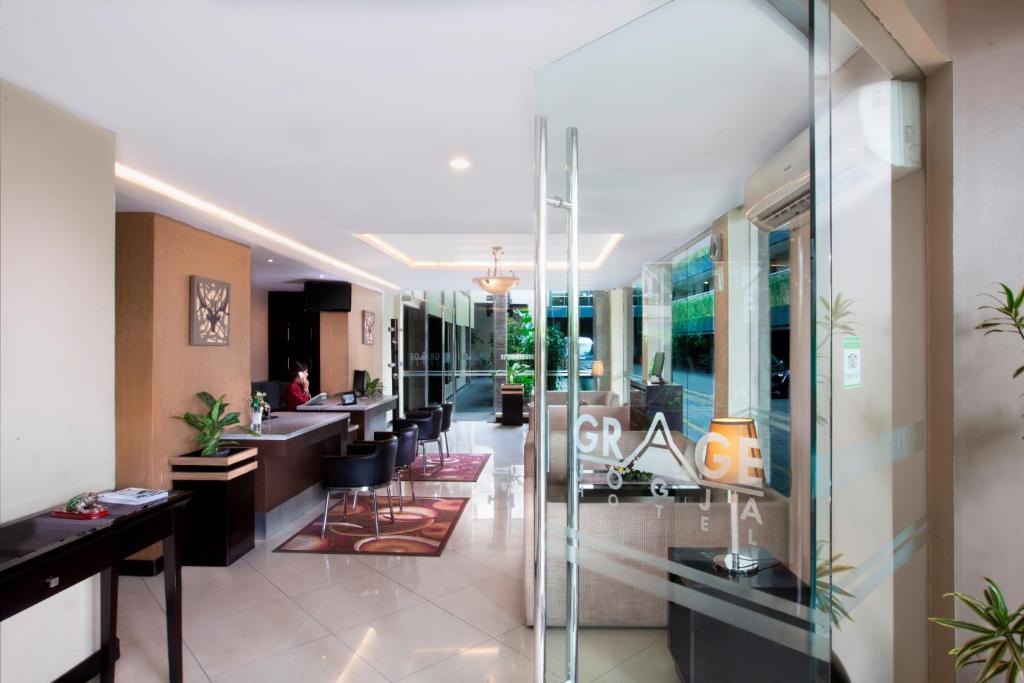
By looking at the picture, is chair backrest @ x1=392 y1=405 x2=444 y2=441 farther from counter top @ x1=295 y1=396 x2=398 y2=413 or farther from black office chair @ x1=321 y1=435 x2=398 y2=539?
black office chair @ x1=321 y1=435 x2=398 y2=539

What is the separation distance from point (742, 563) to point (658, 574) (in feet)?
0.88

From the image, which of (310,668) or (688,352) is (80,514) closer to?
(310,668)

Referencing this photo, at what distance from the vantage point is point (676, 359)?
1424 millimetres

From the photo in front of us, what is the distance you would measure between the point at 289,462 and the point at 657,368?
4509mm

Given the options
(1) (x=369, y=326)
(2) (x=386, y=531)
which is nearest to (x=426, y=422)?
(2) (x=386, y=531)

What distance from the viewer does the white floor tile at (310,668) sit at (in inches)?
102

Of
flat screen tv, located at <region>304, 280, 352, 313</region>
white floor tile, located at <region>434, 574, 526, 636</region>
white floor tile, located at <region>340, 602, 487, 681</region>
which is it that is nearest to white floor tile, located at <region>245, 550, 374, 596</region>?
white floor tile, located at <region>340, 602, 487, 681</region>

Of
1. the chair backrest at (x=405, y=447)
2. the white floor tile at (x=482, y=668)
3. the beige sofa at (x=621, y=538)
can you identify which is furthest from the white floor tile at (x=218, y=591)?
the beige sofa at (x=621, y=538)

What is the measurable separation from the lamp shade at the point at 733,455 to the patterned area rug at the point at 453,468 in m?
5.48

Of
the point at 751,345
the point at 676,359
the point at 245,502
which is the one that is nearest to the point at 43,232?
the point at 245,502

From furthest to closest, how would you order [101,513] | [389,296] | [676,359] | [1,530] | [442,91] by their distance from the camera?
[389,296], [442,91], [101,513], [1,530], [676,359]

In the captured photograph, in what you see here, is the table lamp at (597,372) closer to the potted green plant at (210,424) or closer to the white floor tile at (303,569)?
the white floor tile at (303,569)

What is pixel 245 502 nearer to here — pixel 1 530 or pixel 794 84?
pixel 1 530

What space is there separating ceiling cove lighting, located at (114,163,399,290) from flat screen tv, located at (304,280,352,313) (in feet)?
3.37
